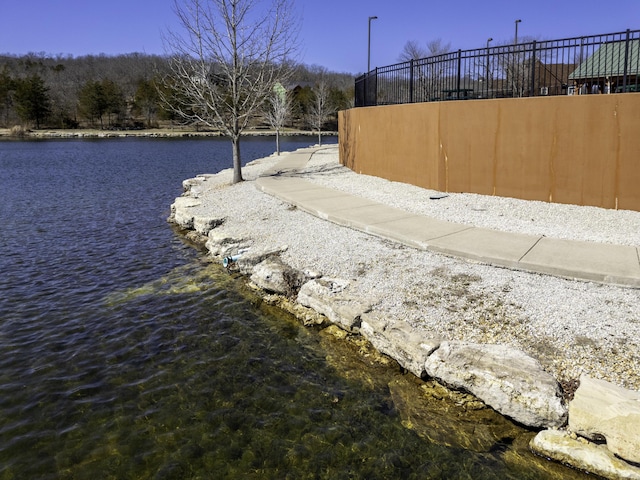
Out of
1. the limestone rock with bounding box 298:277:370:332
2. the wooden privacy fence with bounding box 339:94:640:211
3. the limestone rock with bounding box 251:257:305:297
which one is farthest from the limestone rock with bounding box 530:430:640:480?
the wooden privacy fence with bounding box 339:94:640:211

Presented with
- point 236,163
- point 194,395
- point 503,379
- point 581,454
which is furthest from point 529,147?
point 236,163

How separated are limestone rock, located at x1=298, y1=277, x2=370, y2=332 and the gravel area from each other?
20 centimetres

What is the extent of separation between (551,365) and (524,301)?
1.25 metres

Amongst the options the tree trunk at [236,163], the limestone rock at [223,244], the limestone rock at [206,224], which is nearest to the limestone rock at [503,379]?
the limestone rock at [223,244]

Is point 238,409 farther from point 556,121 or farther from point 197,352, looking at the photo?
point 556,121

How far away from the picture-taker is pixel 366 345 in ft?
19.4

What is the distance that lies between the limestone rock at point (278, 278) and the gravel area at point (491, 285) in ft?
0.96

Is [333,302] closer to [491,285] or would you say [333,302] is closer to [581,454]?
[491,285]

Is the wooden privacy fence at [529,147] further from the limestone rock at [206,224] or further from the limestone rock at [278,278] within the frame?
the limestone rock at [278,278]

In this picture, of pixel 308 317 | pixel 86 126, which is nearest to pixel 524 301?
pixel 308 317

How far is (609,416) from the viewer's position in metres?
3.81

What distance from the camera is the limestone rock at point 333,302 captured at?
6.09 m

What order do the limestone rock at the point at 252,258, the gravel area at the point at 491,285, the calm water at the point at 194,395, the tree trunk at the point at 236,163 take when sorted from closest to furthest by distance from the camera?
the calm water at the point at 194,395, the gravel area at the point at 491,285, the limestone rock at the point at 252,258, the tree trunk at the point at 236,163

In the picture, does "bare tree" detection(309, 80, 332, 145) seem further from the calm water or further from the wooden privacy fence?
the calm water
